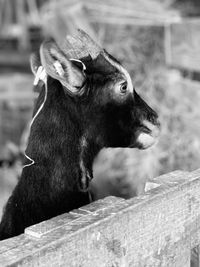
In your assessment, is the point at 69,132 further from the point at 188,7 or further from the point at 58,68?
the point at 188,7

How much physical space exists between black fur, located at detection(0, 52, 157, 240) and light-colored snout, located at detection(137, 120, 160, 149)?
0.15m

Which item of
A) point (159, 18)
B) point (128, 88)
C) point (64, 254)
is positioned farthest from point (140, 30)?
point (64, 254)

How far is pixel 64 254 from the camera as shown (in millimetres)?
1235

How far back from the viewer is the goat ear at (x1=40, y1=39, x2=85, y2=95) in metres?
1.83

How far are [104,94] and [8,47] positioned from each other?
561 cm

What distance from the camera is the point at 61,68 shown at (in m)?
1.89

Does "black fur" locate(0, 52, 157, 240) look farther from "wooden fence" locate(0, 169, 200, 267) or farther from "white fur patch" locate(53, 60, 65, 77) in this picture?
"wooden fence" locate(0, 169, 200, 267)

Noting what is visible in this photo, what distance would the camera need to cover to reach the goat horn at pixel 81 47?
2.09 meters

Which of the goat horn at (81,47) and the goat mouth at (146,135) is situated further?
the goat mouth at (146,135)

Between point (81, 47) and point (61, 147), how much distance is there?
15.9 inches

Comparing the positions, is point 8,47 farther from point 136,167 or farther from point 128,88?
point 128,88

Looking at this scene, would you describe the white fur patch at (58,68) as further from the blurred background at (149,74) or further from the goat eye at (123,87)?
the blurred background at (149,74)

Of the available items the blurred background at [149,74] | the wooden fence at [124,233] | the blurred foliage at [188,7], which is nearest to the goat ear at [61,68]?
the wooden fence at [124,233]

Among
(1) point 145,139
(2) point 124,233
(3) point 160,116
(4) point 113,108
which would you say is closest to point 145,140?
(1) point 145,139
